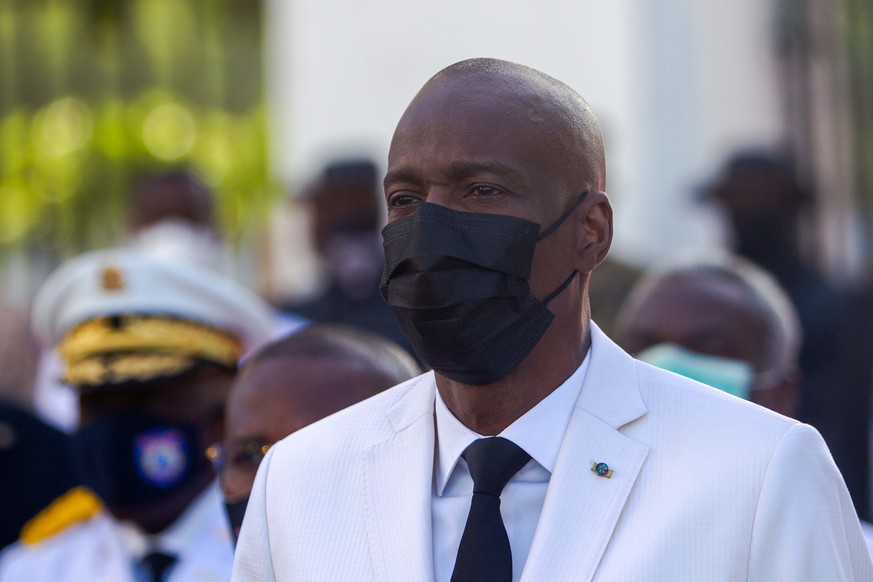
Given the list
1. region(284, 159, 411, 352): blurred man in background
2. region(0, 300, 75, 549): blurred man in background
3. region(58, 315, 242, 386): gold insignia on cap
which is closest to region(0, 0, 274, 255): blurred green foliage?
region(284, 159, 411, 352): blurred man in background

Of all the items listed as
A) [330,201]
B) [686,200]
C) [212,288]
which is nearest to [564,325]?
[212,288]

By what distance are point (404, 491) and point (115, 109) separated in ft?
34.3

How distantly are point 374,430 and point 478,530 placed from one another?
13.8 inches

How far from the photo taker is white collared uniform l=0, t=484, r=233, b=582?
3.80m

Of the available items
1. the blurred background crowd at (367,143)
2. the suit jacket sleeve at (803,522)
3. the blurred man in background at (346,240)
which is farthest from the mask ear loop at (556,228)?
the blurred man in background at (346,240)

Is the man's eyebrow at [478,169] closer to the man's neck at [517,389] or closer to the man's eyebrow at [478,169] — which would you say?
the man's eyebrow at [478,169]

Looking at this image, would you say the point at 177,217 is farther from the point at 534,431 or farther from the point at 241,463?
the point at 534,431

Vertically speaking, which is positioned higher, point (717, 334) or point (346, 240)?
point (717, 334)

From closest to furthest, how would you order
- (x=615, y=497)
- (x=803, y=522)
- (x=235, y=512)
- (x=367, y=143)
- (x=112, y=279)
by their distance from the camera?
(x=803, y=522)
(x=615, y=497)
(x=235, y=512)
(x=112, y=279)
(x=367, y=143)

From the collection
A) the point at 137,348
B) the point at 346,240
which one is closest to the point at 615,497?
the point at 137,348

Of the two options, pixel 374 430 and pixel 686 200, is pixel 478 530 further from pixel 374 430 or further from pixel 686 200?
pixel 686 200

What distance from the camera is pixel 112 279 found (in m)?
4.31

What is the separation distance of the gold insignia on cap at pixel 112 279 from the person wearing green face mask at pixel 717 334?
1501 mm

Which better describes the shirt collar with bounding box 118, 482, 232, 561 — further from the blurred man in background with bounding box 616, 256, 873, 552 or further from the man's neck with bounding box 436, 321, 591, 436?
the man's neck with bounding box 436, 321, 591, 436
